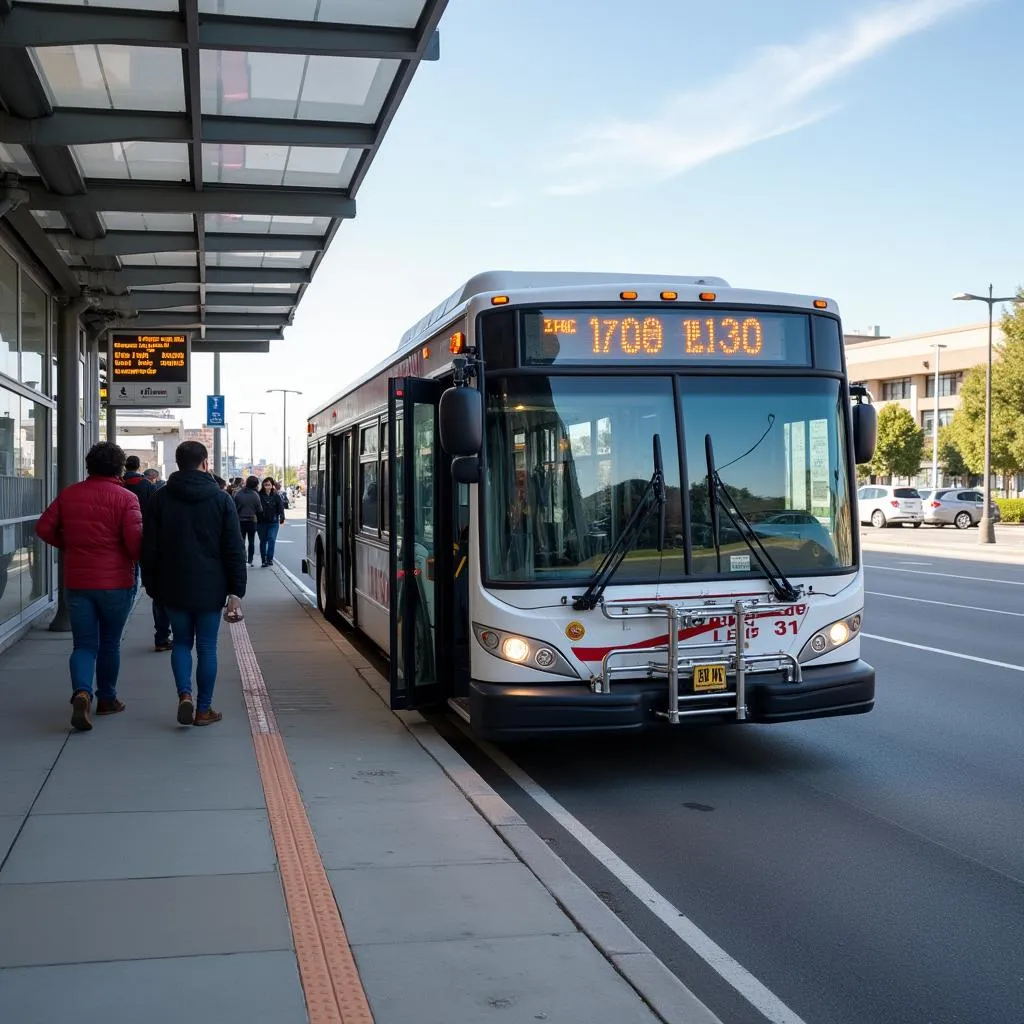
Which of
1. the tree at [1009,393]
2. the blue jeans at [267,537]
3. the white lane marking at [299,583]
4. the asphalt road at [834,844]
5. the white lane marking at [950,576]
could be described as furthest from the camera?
the tree at [1009,393]

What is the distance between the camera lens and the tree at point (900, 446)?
242 feet

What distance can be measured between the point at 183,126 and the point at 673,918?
810 cm

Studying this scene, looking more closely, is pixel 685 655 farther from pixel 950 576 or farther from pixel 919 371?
pixel 919 371

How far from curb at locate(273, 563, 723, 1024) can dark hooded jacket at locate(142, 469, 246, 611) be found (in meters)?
1.72

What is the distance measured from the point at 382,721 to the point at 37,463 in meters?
7.94

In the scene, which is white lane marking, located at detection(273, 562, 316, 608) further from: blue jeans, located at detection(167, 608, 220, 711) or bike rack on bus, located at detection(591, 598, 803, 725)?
bike rack on bus, located at detection(591, 598, 803, 725)

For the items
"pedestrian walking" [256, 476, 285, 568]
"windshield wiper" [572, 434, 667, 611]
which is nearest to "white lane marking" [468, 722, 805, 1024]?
"windshield wiper" [572, 434, 667, 611]

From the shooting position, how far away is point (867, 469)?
7862 centimetres

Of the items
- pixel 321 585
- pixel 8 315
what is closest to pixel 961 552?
Answer: pixel 321 585

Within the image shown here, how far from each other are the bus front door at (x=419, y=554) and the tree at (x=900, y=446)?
68.5m

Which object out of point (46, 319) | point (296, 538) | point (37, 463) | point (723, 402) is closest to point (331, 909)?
point (723, 402)

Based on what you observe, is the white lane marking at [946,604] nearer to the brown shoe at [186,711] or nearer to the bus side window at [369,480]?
the bus side window at [369,480]

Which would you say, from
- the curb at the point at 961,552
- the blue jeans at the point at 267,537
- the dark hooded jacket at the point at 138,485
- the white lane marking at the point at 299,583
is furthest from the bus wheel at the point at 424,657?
the curb at the point at 961,552

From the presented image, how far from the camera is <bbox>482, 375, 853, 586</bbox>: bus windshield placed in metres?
7.48
